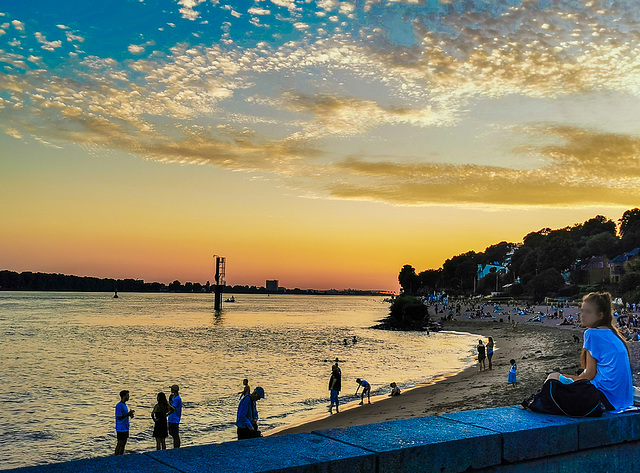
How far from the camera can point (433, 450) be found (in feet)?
11.3

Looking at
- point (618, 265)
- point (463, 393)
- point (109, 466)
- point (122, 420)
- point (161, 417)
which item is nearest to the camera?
point (109, 466)

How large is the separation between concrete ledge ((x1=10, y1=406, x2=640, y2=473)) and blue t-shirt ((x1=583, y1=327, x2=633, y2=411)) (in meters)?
0.16

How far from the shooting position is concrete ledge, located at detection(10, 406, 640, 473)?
3.06 metres

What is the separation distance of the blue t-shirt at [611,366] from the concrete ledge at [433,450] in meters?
0.16

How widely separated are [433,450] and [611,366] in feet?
6.53

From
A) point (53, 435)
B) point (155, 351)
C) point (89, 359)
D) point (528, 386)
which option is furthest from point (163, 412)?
point (155, 351)

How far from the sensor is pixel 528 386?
80.4ft

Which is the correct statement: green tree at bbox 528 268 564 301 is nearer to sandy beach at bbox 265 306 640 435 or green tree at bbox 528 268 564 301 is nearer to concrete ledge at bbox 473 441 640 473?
sandy beach at bbox 265 306 640 435

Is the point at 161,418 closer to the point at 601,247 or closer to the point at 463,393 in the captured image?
the point at 463,393

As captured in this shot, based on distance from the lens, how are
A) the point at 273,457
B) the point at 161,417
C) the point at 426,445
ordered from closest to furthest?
the point at 273,457, the point at 426,445, the point at 161,417

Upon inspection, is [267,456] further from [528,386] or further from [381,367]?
[381,367]

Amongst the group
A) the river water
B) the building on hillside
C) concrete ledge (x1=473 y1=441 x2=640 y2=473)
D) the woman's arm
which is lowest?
the river water

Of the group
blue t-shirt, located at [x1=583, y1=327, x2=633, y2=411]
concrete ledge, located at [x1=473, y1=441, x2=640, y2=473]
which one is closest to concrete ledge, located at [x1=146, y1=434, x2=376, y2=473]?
concrete ledge, located at [x1=473, y1=441, x2=640, y2=473]

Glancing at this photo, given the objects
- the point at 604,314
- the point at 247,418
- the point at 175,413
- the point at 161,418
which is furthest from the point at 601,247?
the point at 604,314
